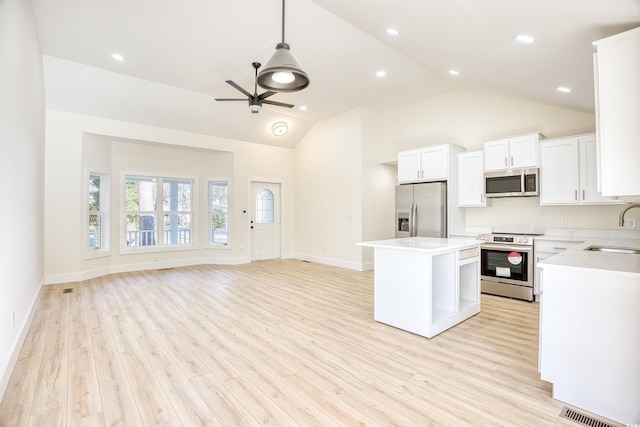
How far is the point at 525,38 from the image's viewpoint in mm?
2670

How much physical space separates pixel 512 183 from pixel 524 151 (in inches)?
19.2

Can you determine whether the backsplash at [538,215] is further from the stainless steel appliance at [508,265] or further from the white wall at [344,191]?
the white wall at [344,191]

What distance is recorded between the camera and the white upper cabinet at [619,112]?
187cm

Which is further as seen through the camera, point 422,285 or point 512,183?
point 512,183

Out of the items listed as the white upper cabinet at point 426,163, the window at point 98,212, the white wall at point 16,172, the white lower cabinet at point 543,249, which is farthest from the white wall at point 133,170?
the white lower cabinet at point 543,249

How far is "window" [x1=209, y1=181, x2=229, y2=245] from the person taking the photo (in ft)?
25.0

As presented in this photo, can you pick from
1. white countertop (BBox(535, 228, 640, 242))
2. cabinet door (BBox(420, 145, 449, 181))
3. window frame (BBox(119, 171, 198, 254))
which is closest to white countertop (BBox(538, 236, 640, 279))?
white countertop (BBox(535, 228, 640, 242))

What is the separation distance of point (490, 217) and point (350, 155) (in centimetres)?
309

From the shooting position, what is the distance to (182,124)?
654 centimetres

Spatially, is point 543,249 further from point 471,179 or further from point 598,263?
point 598,263

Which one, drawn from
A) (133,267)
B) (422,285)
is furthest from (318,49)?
(133,267)

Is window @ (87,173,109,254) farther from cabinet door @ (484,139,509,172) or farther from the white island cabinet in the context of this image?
cabinet door @ (484,139,509,172)

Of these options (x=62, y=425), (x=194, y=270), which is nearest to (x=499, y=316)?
(x=62, y=425)

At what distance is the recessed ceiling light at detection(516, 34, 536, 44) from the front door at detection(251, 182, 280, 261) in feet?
20.8
